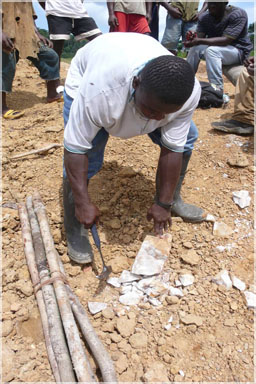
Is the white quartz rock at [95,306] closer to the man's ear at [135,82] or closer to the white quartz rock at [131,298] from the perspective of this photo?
the white quartz rock at [131,298]

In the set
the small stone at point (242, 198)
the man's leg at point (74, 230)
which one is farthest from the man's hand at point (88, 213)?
the small stone at point (242, 198)

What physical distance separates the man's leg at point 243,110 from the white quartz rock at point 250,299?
1844 millimetres

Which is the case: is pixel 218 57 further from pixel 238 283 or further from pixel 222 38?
pixel 238 283

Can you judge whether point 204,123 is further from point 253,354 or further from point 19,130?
point 253,354

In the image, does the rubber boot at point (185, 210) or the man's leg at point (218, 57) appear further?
the man's leg at point (218, 57)

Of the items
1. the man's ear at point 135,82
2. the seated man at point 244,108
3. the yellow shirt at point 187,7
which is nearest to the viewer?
the man's ear at point 135,82

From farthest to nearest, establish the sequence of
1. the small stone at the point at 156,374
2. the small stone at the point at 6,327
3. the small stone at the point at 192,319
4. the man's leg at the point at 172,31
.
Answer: the man's leg at the point at 172,31 < the small stone at the point at 192,319 < the small stone at the point at 6,327 < the small stone at the point at 156,374

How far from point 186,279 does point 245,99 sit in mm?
2072

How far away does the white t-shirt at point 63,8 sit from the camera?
3.78 m

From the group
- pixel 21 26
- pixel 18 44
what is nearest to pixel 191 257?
pixel 18 44

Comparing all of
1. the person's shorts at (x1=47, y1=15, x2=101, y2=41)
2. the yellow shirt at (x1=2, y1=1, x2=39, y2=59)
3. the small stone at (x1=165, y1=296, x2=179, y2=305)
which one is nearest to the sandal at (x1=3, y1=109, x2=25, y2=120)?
the yellow shirt at (x1=2, y1=1, x2=39, y2=59)

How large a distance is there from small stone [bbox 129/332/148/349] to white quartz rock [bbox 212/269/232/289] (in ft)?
1.93

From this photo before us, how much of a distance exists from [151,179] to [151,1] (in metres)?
3.23

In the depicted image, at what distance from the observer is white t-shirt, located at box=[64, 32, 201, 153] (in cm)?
135
